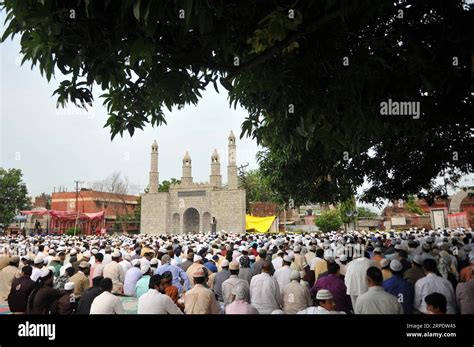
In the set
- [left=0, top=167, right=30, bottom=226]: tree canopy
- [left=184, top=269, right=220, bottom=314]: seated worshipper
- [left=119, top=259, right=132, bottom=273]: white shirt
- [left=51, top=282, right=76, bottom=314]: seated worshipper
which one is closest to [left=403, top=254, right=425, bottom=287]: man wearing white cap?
[left=184, top=269, right=220, bottom=314]: seated worshipper

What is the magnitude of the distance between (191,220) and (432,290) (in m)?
41.3

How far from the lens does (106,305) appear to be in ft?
16.8

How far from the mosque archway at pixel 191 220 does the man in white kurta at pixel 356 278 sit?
3898 cm

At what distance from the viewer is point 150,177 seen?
4516cm

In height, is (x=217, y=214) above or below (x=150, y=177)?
below

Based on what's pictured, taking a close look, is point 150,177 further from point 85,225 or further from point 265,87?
point 265,87

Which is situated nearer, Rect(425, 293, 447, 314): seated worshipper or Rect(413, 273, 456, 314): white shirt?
Rect(425, 293, 447, 314): seated worshipper

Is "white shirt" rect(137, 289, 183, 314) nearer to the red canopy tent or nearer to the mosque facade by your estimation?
the red canopy tent

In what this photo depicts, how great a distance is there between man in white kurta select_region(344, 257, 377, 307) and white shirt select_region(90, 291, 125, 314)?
4190 mm

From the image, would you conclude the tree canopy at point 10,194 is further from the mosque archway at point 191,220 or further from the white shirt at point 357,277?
the mosque archway at point 191,220

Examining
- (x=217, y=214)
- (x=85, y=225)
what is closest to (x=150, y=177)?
(x=217, y=214)

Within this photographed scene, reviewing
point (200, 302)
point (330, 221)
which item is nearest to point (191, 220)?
point (330, 221)

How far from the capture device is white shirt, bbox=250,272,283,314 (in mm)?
6168
